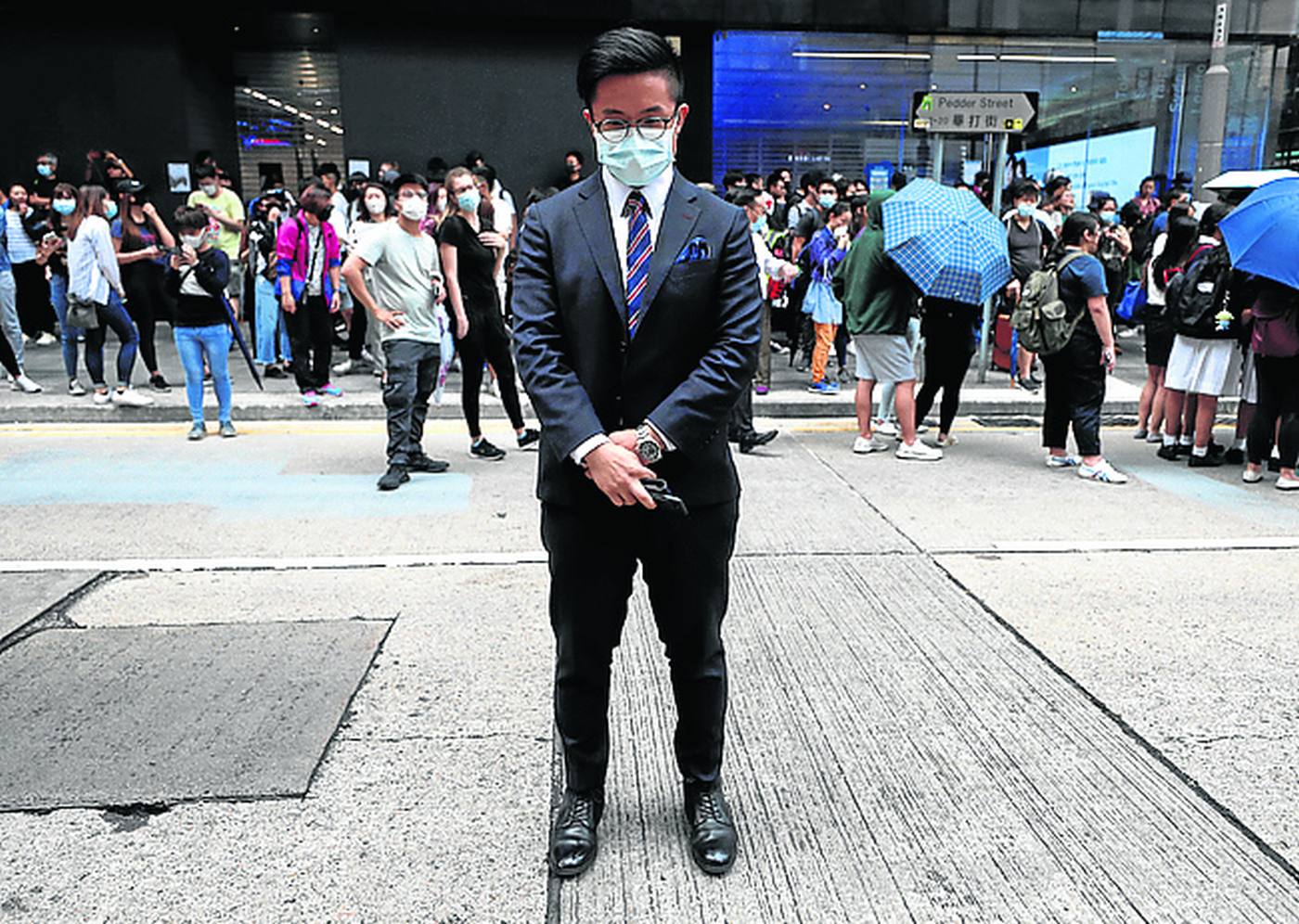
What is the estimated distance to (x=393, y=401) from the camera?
6898 mm

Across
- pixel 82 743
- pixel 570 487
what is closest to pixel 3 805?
pixel 82 743

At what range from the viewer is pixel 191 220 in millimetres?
7852

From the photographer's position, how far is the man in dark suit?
251cm

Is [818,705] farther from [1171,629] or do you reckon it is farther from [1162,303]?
[1162,303]

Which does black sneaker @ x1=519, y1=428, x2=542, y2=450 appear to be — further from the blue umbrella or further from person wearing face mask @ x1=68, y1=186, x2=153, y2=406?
the blue umbrella

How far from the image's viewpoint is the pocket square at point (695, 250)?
2561mm

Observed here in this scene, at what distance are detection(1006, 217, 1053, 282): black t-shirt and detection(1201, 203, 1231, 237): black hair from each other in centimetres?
272

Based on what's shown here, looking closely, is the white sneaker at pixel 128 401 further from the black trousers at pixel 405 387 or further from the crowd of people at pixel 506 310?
the black trousers at pixel 405 387

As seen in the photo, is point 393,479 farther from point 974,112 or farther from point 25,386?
point 974,112

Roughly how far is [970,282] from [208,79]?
40.5ft

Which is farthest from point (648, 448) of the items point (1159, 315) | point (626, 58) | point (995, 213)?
point (995, 213)

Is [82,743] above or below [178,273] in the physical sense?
below

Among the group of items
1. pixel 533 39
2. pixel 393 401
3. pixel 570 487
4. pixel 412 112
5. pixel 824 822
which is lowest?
pixel 824 822

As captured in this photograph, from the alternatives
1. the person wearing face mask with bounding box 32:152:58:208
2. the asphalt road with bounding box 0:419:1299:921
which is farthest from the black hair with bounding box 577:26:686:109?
the person wearing face mask with bounding box 32:152:58:208
